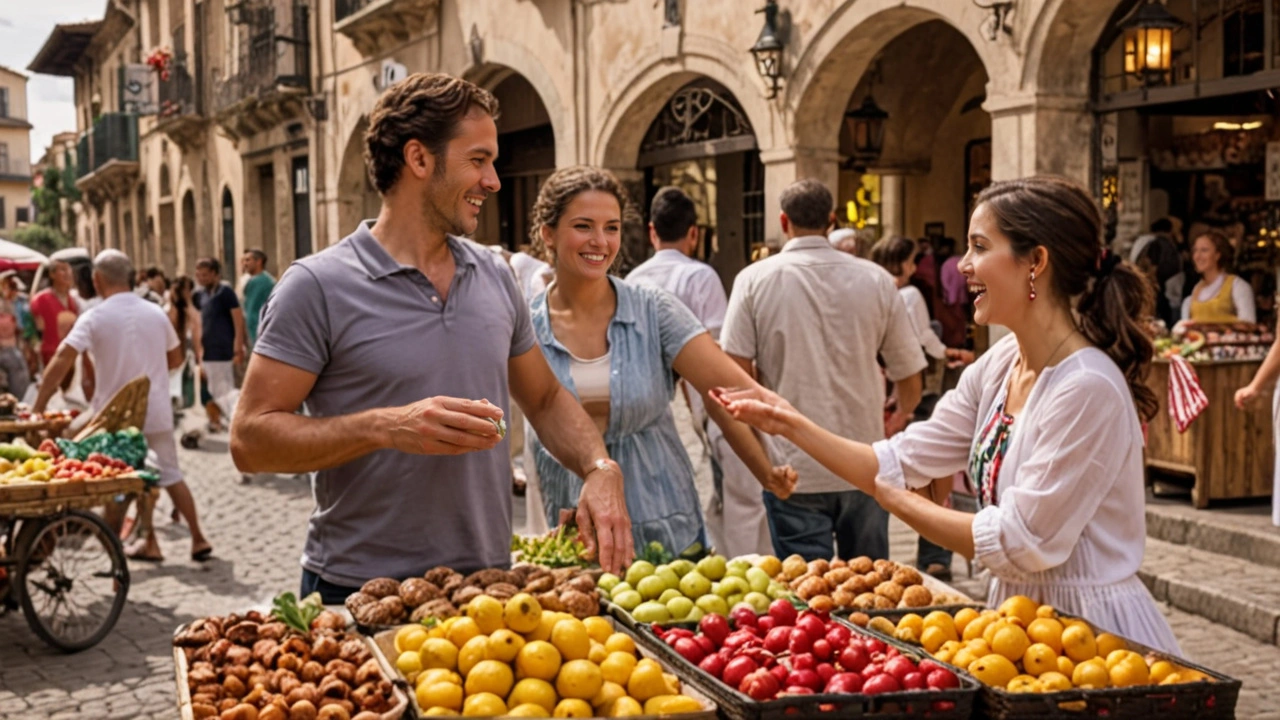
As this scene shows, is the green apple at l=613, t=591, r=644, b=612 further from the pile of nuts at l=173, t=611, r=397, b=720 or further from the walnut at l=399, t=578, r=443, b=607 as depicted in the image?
the pile of nuts at l=173, t=611, r=397, b=720

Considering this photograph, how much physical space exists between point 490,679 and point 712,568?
1190 mm

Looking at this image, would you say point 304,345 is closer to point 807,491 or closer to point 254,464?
point 254,464

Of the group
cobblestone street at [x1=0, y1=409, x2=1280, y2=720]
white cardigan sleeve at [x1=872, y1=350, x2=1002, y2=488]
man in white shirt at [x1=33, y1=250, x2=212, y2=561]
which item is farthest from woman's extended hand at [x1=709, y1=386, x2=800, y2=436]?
man in white shirt at [x1=33, y1=250, x2=212, y2=561]

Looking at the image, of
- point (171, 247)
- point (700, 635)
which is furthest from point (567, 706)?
point (171, 247)

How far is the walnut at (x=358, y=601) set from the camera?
3.02 metres

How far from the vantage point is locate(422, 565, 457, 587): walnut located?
309cm

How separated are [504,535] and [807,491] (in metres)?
2.15

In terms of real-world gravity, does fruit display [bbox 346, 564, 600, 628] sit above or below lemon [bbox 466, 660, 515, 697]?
above

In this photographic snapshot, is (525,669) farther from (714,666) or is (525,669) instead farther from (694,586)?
(694,586)

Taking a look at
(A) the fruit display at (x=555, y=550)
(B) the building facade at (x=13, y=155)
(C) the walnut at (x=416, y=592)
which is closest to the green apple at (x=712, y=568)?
(A) the fruit display at (x=555, y=550)

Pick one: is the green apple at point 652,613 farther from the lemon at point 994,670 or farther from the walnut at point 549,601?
Result: the lemon at point 994,670

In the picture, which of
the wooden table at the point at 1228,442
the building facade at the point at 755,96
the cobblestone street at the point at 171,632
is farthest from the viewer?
the building facade at the point at 755,96

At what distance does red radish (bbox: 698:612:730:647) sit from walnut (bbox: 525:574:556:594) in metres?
0.39

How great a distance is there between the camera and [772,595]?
3.66 meters
